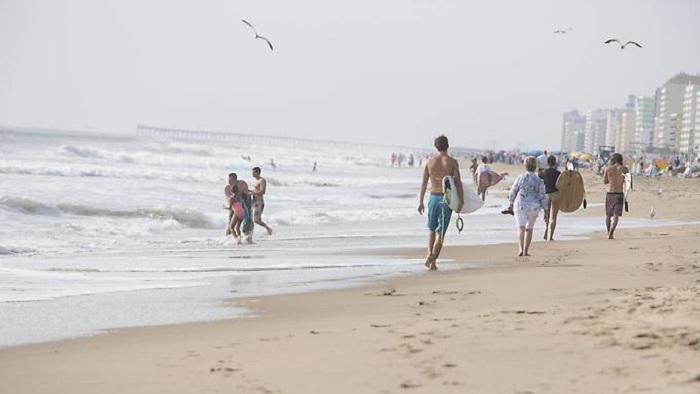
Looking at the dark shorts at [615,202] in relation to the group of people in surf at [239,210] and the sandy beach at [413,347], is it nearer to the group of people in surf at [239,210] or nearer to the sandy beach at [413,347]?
the group of people in surf at [239,210]

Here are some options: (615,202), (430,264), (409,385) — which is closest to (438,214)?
(430,264)

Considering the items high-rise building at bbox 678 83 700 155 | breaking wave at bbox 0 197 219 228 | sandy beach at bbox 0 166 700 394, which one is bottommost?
breaking wave at bbox 0 197 219 228

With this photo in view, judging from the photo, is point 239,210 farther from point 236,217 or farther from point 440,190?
point 440,190

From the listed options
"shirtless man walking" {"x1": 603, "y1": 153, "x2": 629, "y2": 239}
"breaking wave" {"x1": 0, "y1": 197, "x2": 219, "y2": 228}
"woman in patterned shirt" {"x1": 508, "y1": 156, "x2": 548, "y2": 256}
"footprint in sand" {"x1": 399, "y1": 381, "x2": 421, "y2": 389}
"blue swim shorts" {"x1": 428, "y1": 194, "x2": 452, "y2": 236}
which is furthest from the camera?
"breaking wave" {"x1": 0, "y1": 197, "x2": 219, "y2": 228}

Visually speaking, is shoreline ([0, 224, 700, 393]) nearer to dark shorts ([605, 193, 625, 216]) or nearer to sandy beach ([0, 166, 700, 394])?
sandy beach ([0, 166, 700, 394])

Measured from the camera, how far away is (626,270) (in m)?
10.9

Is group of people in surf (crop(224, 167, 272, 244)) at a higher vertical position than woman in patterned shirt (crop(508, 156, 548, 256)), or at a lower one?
lower

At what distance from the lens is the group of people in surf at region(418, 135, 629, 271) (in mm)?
11656

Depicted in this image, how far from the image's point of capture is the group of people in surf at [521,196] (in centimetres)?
1166

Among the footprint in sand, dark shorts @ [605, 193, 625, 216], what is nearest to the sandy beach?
the footprint in sand

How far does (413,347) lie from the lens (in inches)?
240

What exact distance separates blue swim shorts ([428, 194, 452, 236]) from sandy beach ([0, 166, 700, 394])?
199cm

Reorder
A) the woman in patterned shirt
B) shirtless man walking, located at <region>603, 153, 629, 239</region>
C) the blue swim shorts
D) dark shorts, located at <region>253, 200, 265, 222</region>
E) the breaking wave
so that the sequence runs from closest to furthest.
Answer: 1. the blue swim shorts
2. the woman in patterned shirt
3. shirtless man walking, located at <region>603, 153, 629, 239</region>
4. dark shorts, located at <region>253, 200, 265, 222</region>
5. the breaking wave

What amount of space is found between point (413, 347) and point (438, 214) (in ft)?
18.4
